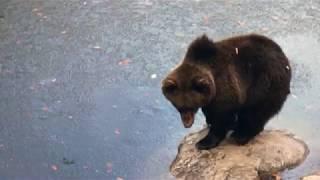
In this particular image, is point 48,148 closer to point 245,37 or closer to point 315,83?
point 245,37

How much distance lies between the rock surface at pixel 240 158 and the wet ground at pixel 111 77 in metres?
0.10

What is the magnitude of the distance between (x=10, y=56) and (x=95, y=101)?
1.29 metres

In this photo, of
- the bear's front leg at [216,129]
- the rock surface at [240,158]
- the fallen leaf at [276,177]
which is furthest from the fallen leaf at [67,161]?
the fallen leaf at [276,177]

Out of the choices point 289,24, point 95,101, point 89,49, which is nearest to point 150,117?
point 95,101

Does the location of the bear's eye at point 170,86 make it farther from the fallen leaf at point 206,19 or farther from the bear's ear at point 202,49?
the fallen leaf at point 206,19

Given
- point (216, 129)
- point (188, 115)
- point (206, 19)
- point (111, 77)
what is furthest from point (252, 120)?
point (206, 19)

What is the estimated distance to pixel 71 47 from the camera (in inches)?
278

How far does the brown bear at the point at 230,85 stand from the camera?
4.53m

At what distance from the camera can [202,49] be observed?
4.66 meters

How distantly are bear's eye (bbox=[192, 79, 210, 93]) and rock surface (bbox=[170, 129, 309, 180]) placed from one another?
0.67m

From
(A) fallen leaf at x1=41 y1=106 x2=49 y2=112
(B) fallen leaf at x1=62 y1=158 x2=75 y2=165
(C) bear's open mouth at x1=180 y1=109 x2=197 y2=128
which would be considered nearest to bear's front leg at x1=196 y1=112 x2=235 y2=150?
(C) bear's open mouth at x1=180 y1=109 x2=197 y2=128

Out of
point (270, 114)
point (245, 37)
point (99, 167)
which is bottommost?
point (99, 167)

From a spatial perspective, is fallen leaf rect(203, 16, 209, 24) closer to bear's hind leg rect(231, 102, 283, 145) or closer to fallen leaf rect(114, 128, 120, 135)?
fallen leaf rect(114, 128, 120, 135)

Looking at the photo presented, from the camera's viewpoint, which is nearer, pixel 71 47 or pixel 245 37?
pixel 245 37
